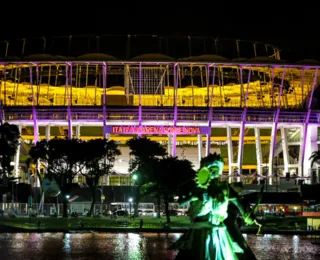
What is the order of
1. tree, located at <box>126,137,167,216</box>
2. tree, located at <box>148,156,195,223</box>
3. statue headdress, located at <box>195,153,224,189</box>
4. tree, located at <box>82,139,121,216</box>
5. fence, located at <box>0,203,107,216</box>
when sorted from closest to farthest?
statue headdress, located at <box>195,153,224,189</box> → tree, located at <box>148,156,195,223</box> → tree, located at <box>126,137,167,216</box> → tree, located at <box>82,139,121,216</box> → fence, located at <box>0,203,107,216</box>

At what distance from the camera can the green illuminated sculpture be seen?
2253 cm

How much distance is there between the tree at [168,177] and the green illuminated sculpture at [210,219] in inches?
2695

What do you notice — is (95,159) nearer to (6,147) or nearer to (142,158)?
(142,158)

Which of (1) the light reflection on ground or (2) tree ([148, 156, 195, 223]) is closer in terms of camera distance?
(1) the light reflection on ground

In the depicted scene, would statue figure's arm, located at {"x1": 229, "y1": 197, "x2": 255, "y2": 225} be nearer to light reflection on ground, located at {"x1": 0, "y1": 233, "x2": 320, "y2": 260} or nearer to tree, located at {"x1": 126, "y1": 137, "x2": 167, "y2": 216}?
light reflection on ground, located at {"x1": 0, "y1": 233, "x2": 320, "y2": 260}

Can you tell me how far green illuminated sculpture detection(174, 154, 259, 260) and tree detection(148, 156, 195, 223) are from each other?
225 ft

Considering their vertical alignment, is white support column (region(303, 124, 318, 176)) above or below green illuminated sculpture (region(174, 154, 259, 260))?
above

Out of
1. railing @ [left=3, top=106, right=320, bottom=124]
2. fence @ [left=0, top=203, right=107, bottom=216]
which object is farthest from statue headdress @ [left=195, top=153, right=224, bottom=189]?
railing @ [left=3, top=106, right=320, bottom=124]

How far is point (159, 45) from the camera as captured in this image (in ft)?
447

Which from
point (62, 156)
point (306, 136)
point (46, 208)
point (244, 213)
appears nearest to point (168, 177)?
point (62, 156)

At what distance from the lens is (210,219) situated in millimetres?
22688

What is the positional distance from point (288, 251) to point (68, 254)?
13.3 meters

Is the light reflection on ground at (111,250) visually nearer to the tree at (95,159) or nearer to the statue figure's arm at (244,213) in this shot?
the statue figure's arm at (244,213)

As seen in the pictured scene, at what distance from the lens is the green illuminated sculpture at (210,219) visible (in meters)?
22.5
